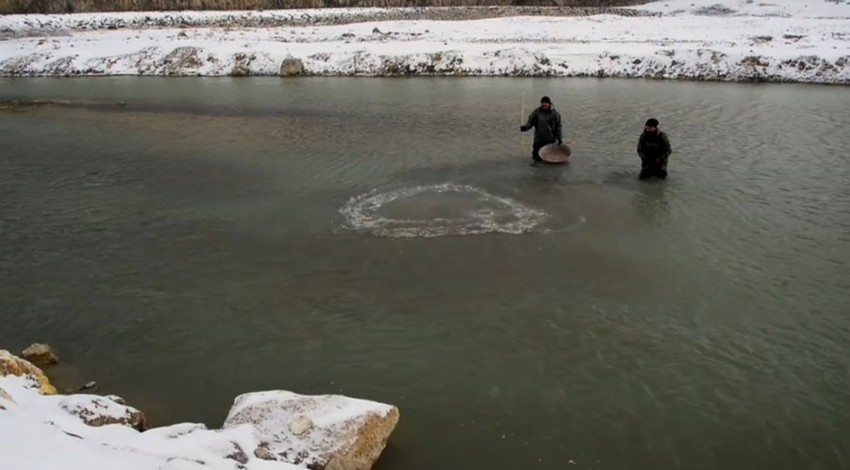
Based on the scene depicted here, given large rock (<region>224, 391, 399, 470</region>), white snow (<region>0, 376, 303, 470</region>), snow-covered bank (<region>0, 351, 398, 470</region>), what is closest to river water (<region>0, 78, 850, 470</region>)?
large rock (<region>224, 391, 399, 470</region>)

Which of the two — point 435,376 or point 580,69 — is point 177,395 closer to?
point 435,376

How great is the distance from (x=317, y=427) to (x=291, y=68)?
34.8 metres

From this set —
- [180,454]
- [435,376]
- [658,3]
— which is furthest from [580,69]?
[658,3]

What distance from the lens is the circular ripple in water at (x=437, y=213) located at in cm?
1231

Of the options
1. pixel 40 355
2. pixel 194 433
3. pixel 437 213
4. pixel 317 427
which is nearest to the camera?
pixel 194 433

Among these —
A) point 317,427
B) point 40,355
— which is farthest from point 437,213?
point 317,427

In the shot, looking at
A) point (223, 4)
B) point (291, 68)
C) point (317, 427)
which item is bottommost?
point (317, 427)

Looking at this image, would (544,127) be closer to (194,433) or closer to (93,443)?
(194,433)

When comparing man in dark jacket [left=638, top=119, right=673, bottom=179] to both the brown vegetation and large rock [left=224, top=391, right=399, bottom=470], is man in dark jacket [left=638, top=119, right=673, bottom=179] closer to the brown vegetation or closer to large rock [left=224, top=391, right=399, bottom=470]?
large rock [left=224, top=391, right=399, bottom=470]

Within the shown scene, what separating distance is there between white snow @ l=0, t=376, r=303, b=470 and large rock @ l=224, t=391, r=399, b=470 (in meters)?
0.20

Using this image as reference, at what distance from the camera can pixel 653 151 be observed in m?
15.0

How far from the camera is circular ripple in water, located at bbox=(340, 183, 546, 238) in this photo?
1231 centimetres

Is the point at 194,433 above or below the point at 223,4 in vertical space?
below

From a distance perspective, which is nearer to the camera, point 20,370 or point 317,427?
point 317,427
